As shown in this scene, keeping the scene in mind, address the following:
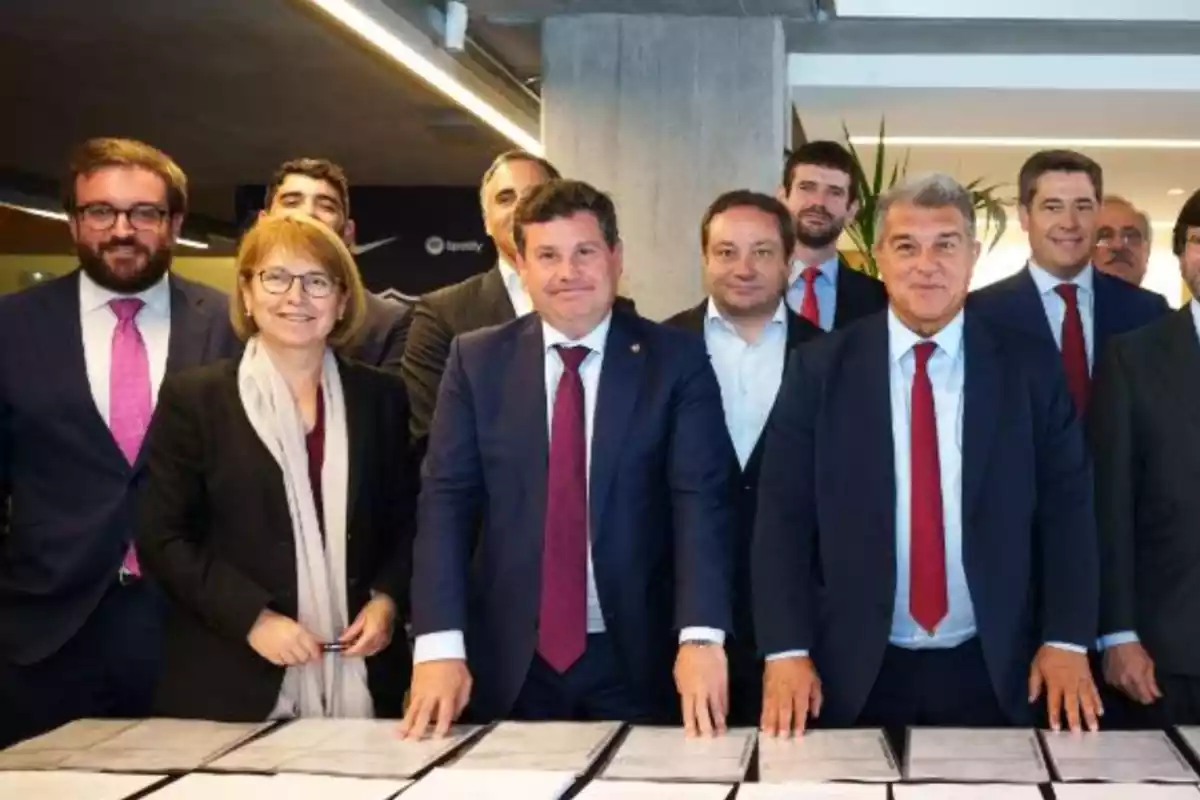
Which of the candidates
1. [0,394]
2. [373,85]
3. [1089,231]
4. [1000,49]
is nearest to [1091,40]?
[1000,49]

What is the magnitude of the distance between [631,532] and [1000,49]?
4563 mm

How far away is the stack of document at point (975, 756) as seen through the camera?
204cm

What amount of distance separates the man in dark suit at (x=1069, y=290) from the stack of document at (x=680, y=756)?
149 centimetres

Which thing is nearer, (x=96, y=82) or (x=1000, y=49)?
(x=1000, y=49)

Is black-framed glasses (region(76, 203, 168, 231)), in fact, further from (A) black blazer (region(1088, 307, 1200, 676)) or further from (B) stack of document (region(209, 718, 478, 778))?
(A) black blazer (region(1088, 307, 1200, 676))

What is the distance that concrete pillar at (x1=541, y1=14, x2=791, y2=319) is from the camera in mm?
5637

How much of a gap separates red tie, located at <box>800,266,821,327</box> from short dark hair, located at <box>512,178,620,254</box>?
1.12m

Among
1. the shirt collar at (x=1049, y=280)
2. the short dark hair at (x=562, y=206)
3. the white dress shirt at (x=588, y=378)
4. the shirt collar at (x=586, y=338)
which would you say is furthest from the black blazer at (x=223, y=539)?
the shirt collar at (x=1049, y=280)

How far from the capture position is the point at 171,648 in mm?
2807

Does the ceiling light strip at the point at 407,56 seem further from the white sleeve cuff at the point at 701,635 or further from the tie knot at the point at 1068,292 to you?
the white sleeve cuff at the point at 701,635

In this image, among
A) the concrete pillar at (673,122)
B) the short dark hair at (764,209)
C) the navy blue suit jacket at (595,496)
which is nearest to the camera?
the navy blue suit jacket at (595,496)

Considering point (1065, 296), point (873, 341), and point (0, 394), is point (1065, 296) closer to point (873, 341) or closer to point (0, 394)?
point (873, 341)

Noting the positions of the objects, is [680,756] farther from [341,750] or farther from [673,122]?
[673,122]

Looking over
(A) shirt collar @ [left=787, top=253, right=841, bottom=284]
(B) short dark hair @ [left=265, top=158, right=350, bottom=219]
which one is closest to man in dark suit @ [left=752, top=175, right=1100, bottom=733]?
(A) shirt collar @ [left=787, top=253, right=841, bottom=284]
